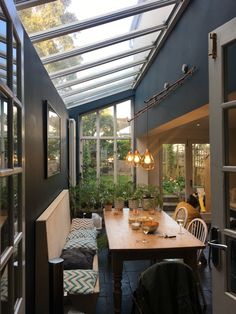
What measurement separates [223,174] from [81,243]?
2.72 meters

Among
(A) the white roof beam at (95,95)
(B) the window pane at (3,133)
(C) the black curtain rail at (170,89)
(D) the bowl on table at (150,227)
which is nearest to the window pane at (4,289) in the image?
(B) the window pane at (3,133)

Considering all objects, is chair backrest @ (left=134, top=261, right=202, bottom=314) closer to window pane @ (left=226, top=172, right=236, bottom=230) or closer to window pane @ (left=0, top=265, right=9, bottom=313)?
window pane @ (left=226, top=172, right=236, bottom=230)

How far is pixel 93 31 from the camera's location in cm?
390

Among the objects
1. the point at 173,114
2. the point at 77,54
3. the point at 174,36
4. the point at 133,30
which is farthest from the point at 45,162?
the point at 174,36

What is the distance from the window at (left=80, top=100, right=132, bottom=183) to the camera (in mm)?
9016

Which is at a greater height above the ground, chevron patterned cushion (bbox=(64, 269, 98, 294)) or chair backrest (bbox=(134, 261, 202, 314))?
chair backrest (bbox=(134, 261, 202, 314))

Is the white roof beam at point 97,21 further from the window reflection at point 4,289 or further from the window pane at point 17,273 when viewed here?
the window reflection at point 4,289

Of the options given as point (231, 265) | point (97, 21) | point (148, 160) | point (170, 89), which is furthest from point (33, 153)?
point (170, 89)

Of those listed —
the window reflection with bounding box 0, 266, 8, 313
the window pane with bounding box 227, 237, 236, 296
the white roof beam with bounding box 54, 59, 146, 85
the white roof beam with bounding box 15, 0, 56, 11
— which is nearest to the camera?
the window reflection with bounding box 0, 266, 8, 313

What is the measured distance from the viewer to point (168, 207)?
906 centimetres

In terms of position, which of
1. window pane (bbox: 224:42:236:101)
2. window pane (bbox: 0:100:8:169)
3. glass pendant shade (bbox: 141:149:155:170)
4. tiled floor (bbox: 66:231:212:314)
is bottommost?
tiled floor (bbox: 66:231:212:314)

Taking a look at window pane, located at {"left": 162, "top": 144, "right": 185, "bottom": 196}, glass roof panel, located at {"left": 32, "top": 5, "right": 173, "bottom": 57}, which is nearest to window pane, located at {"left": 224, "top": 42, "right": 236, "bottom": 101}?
glass roof panel, located at {"left": 32, "top": 5, "right": 173, "bottom": 57}

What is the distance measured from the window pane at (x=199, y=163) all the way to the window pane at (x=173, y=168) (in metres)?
0.29

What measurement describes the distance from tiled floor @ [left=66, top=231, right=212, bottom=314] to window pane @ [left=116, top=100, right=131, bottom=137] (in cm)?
438
